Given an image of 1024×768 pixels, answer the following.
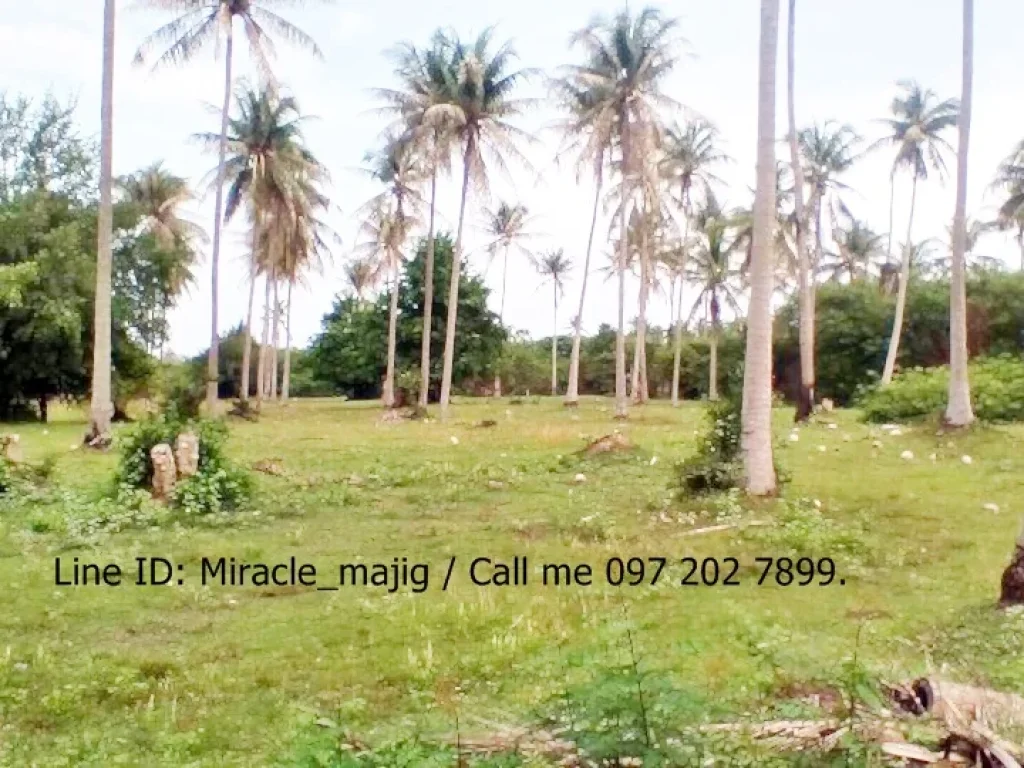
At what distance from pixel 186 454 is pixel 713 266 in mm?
36508

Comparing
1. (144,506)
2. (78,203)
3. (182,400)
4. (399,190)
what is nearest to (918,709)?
(144,506)

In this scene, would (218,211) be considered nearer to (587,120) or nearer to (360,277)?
(587,120)

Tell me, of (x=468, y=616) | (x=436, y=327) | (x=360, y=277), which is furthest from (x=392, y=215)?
(x=468, y=616)

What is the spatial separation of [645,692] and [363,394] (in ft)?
174

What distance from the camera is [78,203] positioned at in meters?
32.2

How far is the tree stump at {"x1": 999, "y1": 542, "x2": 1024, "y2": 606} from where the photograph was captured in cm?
757

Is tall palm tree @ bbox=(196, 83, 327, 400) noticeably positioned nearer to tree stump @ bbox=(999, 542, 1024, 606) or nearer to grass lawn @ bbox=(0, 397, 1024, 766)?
grass lawn @ bbox=(0, 397, 1024, 766)

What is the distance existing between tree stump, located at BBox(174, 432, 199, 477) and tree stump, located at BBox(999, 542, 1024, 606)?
8354mm

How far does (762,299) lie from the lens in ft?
41.7

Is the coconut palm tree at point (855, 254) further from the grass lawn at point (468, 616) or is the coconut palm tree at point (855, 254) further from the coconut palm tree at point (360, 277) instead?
the grass lawn at point (468, 616)

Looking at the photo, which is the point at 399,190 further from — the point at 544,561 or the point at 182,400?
the point at 544,561

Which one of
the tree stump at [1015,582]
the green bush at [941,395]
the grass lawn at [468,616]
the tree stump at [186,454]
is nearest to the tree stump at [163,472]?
the tree stump at [186,454]

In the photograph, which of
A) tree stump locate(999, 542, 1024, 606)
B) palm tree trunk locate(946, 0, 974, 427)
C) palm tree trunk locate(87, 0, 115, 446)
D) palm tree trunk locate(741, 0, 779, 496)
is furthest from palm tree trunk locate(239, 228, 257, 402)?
tree stump locate(999, 542, 1024, 606)

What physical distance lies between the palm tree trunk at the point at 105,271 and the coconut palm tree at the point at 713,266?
28636 millimetres
